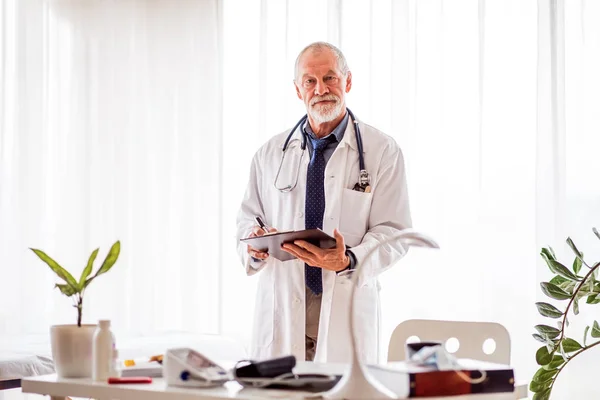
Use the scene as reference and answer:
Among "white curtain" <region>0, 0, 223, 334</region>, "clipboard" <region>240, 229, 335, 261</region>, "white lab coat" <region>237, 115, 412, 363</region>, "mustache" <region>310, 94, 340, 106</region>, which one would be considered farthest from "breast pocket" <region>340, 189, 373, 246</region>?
"white curtain" <region>0, 0, 223, 334</region>

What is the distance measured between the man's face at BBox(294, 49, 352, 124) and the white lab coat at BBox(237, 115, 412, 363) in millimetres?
103

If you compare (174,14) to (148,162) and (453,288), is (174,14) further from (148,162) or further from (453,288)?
(453,288)

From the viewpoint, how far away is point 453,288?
3.59 meters

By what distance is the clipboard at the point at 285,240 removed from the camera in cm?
221

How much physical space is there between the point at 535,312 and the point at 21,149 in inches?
105

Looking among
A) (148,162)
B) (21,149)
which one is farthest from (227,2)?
(21,149)

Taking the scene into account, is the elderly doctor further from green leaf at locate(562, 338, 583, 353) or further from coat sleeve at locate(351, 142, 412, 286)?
green leaf at locate(562, 338, 583, 353)

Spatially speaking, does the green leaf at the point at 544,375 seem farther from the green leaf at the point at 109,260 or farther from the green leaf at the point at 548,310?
the green leaf at the point at 109,260

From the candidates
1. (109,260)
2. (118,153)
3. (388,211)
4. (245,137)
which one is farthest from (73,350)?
(118,153)

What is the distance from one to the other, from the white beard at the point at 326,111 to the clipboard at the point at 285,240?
0.49 meters

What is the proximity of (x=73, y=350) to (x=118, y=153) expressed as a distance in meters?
2.70

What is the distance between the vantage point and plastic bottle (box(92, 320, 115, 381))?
5.91ft

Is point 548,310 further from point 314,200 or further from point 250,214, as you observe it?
point 250,214

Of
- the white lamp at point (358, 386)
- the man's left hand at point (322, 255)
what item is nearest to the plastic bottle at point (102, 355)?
the white lamp at point (358, 386)
